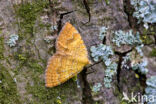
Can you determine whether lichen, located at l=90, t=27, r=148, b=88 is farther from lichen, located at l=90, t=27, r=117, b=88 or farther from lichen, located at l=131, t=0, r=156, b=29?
lichen, located at l=131, t=0, r=156, b=29

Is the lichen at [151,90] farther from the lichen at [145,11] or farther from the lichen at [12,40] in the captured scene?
the lichen at [12,40]

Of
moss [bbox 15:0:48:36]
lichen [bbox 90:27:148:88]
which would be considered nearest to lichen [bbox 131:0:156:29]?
lichen [bbox 90:27:148:88]

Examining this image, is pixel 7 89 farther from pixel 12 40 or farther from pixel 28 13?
pixel 28 13

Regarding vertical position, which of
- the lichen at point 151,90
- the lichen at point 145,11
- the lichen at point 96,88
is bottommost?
the lichen at point 151,90

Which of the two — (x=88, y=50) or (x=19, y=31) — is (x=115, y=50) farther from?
(x=19, y=31)

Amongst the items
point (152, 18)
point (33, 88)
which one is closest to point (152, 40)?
point (152, 18)

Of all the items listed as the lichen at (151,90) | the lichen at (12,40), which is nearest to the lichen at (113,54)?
the lichen at (151,90)
